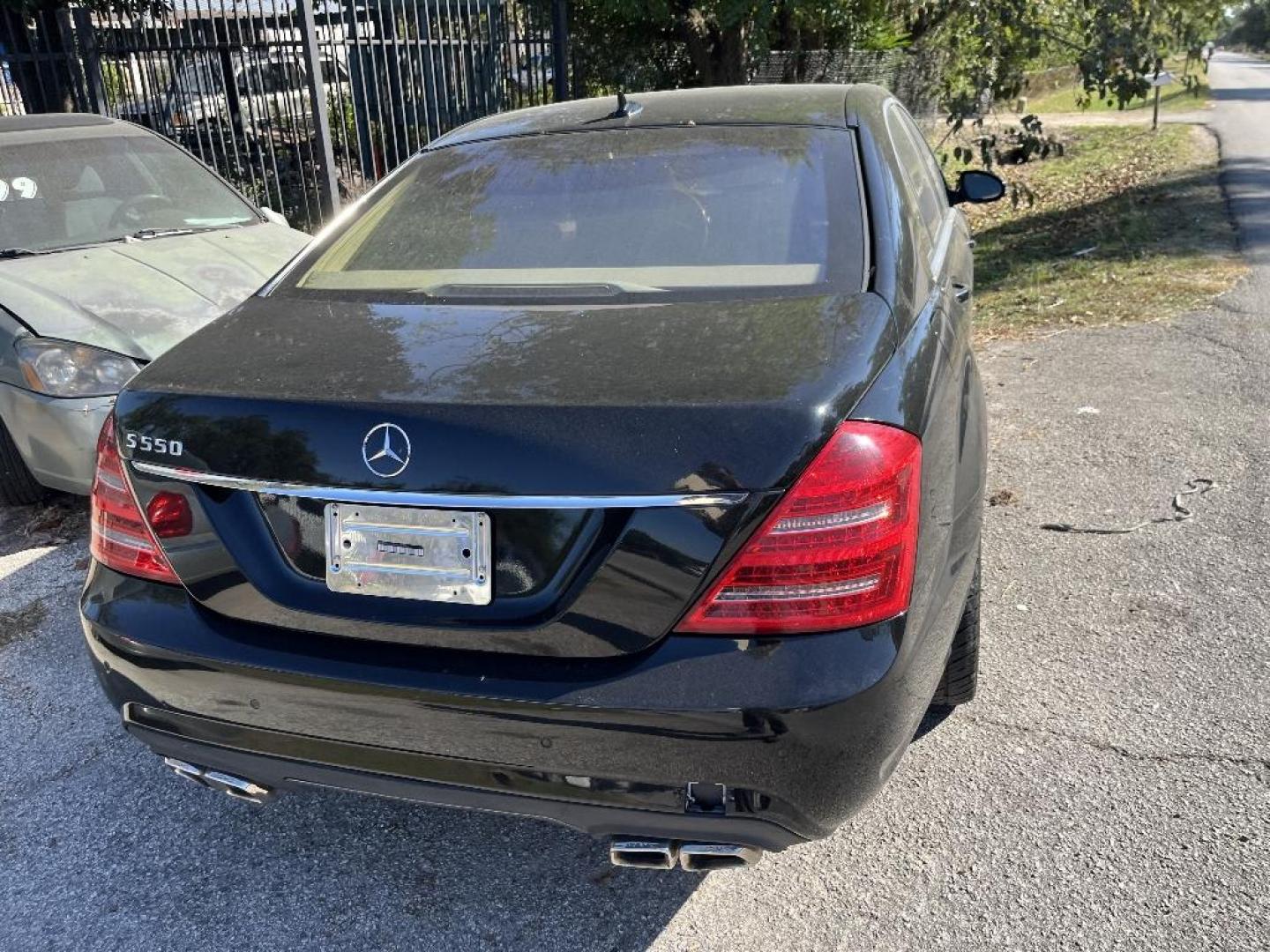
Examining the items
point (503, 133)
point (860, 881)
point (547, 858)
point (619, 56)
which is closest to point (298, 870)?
point (547, 858)

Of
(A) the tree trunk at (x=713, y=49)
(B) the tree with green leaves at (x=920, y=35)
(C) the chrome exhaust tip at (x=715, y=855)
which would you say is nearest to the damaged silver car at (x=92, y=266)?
(C) the chrome exhaust tip at (x=715, y=855)

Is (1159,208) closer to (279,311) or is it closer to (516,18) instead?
(516,18)

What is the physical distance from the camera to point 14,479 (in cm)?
453

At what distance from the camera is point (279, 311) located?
8.45 feet

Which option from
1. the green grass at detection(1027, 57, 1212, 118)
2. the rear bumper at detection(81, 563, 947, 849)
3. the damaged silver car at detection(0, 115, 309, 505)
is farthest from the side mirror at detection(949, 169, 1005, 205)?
the green grass at detection(1027, 57, 1212, 118)

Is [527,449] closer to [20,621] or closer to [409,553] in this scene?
[409,553]

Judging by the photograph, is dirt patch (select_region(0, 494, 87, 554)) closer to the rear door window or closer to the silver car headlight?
the silver car headlight

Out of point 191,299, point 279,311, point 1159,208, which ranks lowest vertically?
point 1159,208

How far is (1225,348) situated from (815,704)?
5.50 meters

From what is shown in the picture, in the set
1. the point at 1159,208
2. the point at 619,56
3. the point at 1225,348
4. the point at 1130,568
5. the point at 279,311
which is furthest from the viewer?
the point at 619,56

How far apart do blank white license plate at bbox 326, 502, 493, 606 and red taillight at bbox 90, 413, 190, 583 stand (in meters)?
0.43

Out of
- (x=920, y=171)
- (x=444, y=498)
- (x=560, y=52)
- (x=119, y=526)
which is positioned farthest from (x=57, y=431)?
(x=560, y=52)

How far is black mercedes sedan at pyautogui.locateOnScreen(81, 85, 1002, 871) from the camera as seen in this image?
1793 mm

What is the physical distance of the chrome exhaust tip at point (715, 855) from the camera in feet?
6.27
